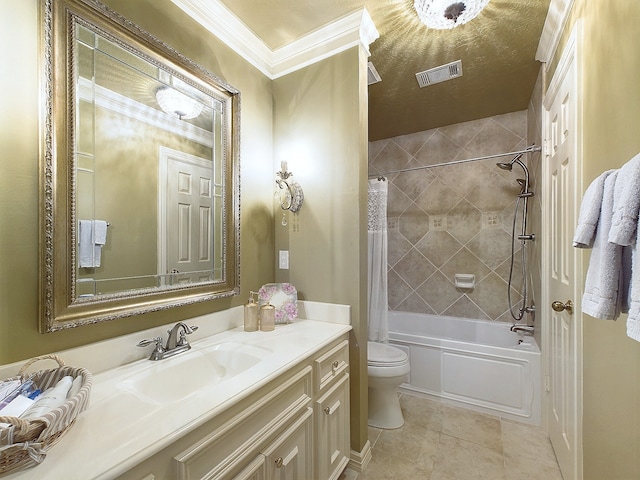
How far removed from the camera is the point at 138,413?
2.49 ft

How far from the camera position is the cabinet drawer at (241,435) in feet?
2.39

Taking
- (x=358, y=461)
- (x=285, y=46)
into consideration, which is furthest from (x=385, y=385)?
(x=285, y=46)

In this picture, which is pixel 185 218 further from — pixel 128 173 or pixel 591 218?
pixel 591 218

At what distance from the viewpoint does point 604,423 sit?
1046 millimetres

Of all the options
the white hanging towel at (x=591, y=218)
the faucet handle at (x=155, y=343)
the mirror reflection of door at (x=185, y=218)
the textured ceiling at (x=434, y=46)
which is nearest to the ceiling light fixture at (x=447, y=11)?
the textured ceiling at (x=434, y=46)

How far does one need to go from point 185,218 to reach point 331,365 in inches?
39.0

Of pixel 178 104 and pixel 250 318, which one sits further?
pixel 250 318

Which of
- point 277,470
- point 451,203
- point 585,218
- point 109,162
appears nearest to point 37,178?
point 109,162

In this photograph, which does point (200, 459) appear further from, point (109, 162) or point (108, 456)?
point (109, 162)

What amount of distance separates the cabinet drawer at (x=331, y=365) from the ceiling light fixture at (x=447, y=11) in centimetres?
176

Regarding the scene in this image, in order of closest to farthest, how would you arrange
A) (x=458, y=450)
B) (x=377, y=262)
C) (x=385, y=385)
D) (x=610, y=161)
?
1. (x=610, y=161)
2. (x=458, y=450)
3. (x=385, y=385)
4. (x=377, y=262)

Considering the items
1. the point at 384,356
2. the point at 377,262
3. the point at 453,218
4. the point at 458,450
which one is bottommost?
the point at 458,450

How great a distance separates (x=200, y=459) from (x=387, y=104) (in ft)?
8.65

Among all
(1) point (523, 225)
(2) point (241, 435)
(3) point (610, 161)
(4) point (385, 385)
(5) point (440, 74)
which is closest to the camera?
(2) point (241, 435)
